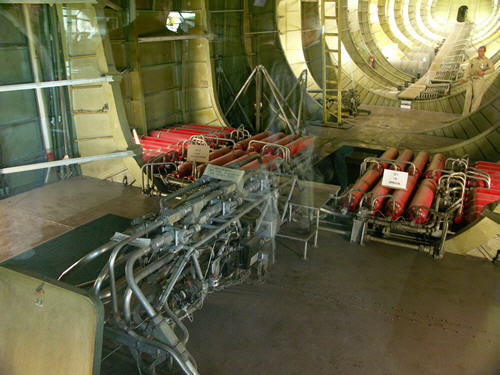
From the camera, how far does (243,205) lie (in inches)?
163

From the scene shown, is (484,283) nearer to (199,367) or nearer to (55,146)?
(199,367)

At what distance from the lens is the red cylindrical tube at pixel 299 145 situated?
24.8 feet

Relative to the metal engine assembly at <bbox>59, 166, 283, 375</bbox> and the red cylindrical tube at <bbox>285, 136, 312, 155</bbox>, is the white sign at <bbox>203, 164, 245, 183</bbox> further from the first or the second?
the red cylindrical tube at <bbox>285, 136, 312, 155</bbox>

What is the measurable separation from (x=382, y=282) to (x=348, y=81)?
11777 millimetres

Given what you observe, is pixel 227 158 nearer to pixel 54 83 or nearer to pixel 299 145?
pixel 299 145

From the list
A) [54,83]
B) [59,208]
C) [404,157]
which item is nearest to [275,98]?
[404,157]

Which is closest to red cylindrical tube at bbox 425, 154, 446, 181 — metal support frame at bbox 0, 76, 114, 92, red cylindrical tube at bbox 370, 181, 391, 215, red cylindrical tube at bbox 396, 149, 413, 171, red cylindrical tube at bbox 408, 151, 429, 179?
red cylindrical tube at bbox 408, 151, 429, 179

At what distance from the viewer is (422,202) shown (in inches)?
216

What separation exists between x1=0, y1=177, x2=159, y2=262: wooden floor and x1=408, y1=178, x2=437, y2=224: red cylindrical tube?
3449 mm

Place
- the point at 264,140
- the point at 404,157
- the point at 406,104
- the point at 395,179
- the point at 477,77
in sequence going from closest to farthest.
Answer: the point at 395,179 < the point at 404,157 < the point at 264,140 < the point at 477,77 < the point at 406,104

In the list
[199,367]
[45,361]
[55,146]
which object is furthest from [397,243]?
[55,146]

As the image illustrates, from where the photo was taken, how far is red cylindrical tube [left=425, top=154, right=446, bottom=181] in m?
6.53

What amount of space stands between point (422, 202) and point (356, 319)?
93.5 inches

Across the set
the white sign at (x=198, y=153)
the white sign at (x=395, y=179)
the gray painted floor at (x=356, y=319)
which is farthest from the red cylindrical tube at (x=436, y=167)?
the white sign at (x=198, y=153)
